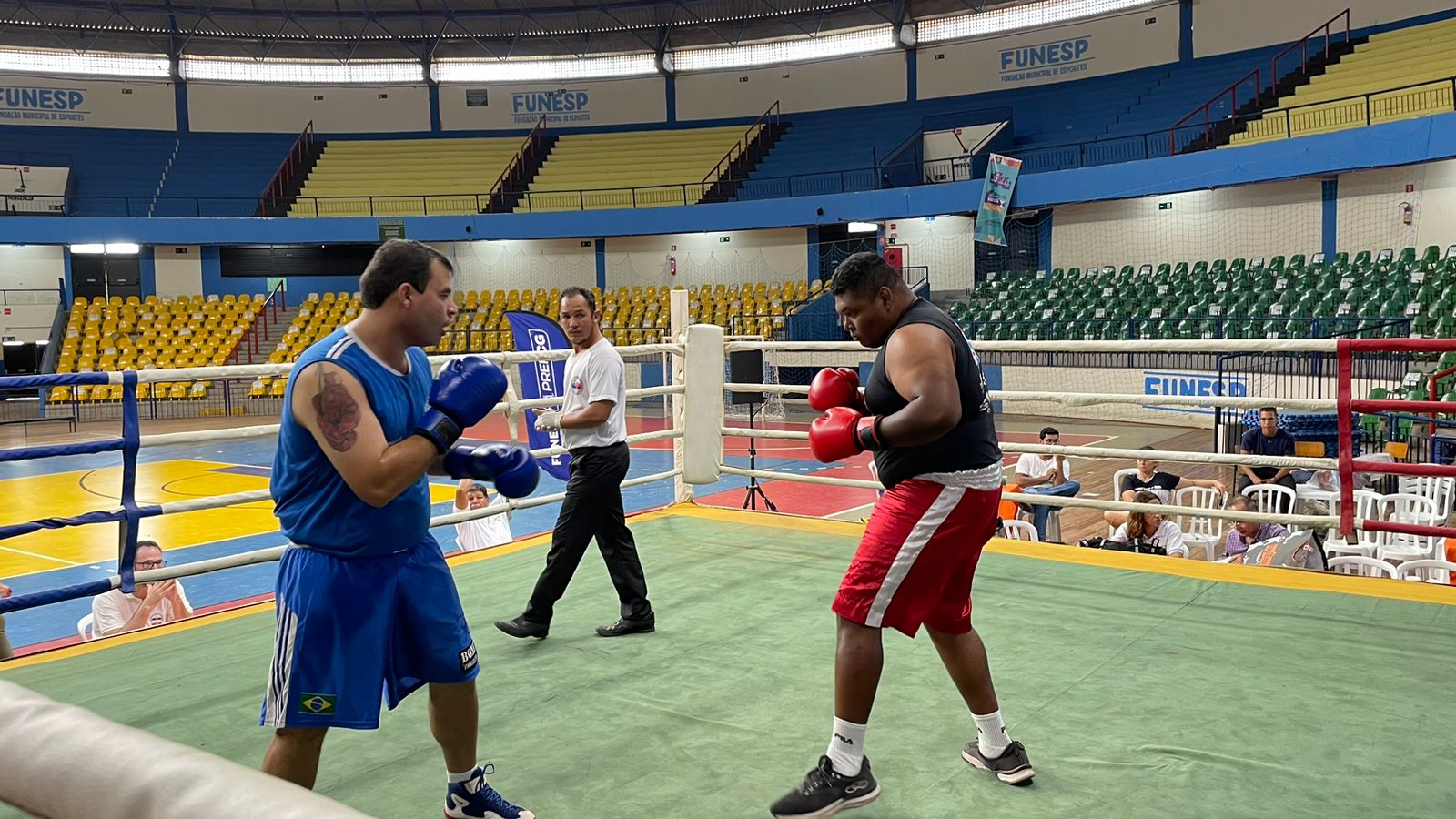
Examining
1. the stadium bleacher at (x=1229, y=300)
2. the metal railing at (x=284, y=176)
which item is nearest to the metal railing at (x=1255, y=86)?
the stadium bleacher at (x=1229, y=300)

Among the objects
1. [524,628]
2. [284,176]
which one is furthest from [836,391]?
[284,176]

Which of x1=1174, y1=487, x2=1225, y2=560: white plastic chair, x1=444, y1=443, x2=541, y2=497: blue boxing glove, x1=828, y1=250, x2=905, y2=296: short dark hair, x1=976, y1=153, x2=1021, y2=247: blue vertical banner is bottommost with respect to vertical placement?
x1=1174, y1=487, x2=1225, y2=560: white plastic chair

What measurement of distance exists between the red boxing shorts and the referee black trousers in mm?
1550

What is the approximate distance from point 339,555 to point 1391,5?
→ 73.1 ft

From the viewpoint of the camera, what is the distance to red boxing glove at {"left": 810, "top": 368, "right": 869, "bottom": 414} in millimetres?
2873

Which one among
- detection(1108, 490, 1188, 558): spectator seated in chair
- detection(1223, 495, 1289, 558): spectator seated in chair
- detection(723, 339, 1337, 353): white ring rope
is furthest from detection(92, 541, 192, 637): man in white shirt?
detection(1223, 495, 1289, 558): spectator seated in chair

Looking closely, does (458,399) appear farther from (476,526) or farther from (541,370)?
(476,526)

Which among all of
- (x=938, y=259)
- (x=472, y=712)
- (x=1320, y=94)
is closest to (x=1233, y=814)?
(x=472, y=712)

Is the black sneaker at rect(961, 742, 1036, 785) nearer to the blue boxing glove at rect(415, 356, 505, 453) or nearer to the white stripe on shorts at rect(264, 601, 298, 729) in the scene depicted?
the blue boxing glove at rect(415, 356, 505, 453)

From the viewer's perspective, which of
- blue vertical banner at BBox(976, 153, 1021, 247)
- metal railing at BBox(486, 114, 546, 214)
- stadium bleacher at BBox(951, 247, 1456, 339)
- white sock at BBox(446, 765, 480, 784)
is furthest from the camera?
metal railing at BBox(486, 114, 546, 214)

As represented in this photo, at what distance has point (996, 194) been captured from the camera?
60.1 feet

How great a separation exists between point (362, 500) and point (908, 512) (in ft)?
4.22

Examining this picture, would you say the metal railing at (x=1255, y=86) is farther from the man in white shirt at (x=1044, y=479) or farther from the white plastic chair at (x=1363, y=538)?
the white plastic chair at (x=1363, y=538)

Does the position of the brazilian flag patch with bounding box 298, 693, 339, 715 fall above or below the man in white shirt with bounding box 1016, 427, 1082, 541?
above
